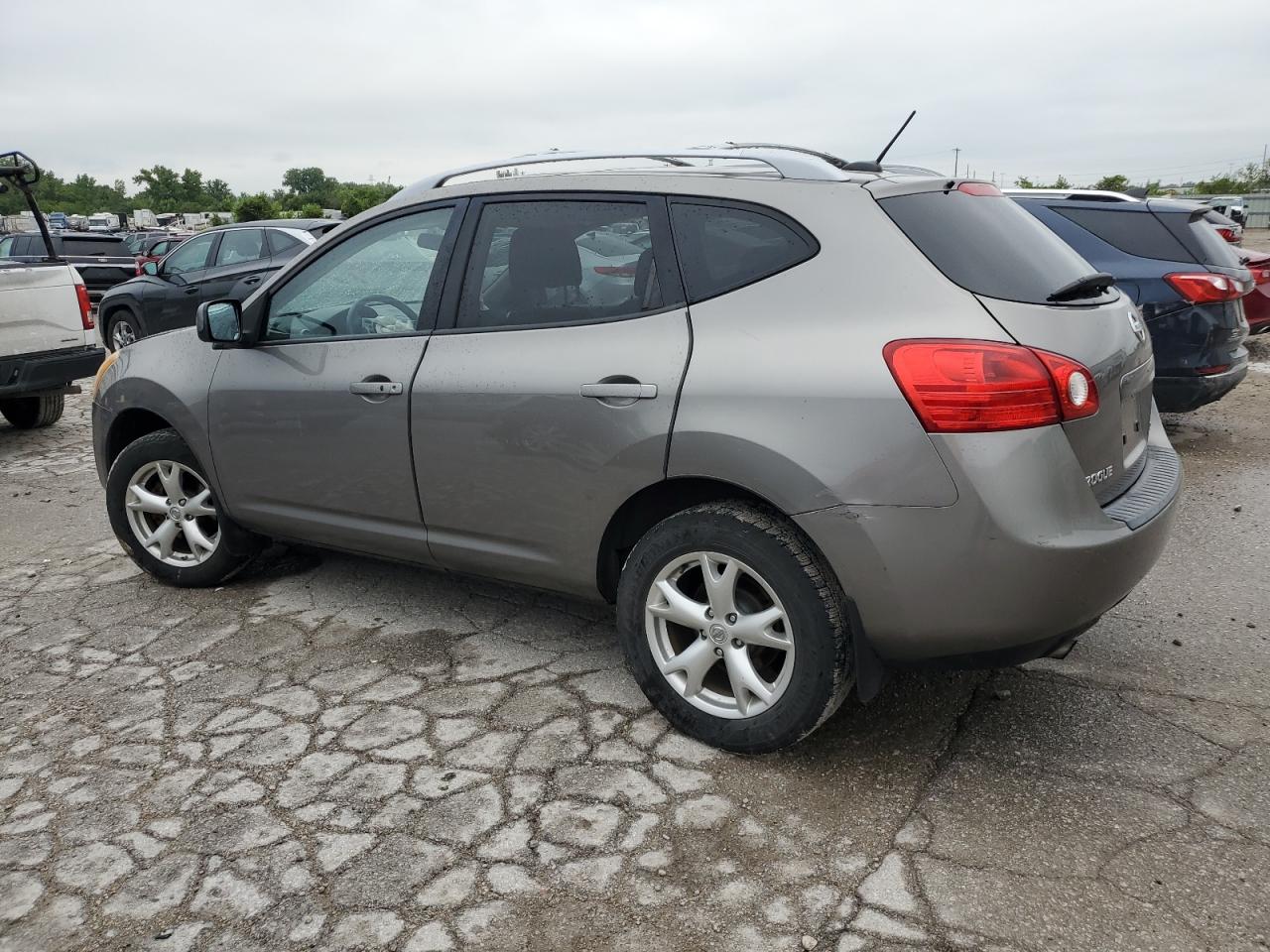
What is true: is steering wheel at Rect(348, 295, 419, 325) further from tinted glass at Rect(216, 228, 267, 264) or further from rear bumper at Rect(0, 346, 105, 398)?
tinted glass at Rect(216, 228, 267, 264)

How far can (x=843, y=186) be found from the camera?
3.03 m

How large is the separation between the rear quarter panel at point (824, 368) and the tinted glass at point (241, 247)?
35.9ft

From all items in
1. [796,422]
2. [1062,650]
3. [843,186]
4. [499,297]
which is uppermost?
[843,186]

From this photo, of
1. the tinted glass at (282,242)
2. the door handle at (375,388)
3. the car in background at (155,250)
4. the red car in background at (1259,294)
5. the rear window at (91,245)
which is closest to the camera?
the door handle at (375,388)

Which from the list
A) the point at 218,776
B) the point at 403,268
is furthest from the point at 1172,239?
the point at 218,776

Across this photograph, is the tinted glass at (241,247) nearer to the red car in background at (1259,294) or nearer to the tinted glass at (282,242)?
the tinted glass at (282,242)

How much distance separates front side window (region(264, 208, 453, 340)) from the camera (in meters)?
3.78

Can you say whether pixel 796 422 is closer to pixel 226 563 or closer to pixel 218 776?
pixel 218 776

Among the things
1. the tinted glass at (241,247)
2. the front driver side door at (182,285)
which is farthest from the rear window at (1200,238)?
the front driver side door at (182,285)

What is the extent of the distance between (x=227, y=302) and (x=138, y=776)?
1874 millimetres

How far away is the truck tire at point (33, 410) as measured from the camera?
348 inches

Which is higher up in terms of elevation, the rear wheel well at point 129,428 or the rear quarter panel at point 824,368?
the rear quarter panel at point 824,368

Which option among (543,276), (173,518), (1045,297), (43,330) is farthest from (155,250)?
(1045,297)

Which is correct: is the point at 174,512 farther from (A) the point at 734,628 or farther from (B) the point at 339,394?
(A) the point at 734,628
